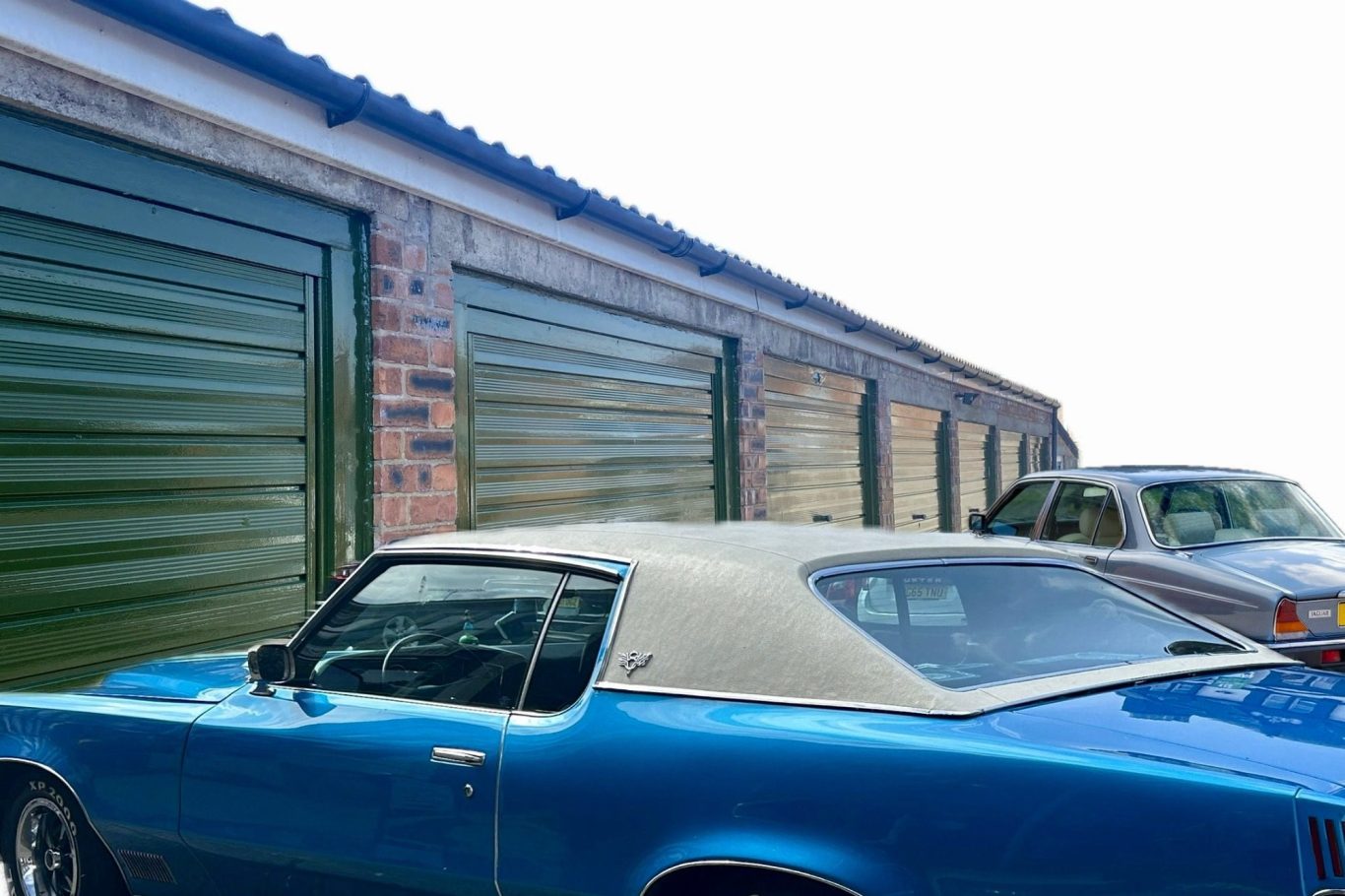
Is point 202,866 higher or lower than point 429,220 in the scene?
lower

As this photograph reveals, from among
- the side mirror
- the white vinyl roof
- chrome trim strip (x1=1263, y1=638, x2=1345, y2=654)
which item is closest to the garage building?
the side mirror

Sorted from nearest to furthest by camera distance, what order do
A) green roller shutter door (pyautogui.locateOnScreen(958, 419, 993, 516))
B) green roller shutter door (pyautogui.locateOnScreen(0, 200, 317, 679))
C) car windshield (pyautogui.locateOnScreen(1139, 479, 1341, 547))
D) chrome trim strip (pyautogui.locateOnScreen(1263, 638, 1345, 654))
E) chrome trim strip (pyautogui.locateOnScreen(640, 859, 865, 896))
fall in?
chrome trim strip (pyautogui.locateOnScreen(640, 859, 865, 896)) < green roller shutter door (pyautogui.locateOnScreen(0, 200, 317, 679)) < chrome trim strip (pyautogui.locateOnScreen(1263, 638, 1345, 654)) < car windshield (pyautogui.locateOnScreen(1139, 479, 1341, 547)) < green roller shutter door (pyautogui.locateOnScreen(958, 419, 993, 516))

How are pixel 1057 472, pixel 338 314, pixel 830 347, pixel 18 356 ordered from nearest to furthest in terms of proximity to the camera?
pixel 18 356
pixel 338 314
pixel 1057 472
pixel 830 347

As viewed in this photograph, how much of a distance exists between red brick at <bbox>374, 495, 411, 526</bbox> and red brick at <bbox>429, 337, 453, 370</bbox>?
774 mm

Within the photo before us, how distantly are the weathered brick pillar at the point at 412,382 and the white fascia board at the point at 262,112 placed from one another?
293mm

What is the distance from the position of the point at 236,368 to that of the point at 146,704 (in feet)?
7.22

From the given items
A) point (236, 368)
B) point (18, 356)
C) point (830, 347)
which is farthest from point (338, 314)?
point (830, 347)

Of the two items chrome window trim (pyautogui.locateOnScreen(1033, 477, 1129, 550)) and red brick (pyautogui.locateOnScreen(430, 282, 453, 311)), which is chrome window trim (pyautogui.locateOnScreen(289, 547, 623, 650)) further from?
chrome window trim (pyautogui.locateOnScreen(1033, 477, 1129, 550))

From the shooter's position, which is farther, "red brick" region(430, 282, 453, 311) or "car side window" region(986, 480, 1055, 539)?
"car side window" region(986, 480, 1055, 539)

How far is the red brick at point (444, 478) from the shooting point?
19.5 ft

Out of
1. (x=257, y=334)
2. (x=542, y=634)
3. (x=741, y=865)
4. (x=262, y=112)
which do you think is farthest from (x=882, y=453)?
(x=741, y=865)

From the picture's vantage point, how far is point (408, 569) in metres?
3.17

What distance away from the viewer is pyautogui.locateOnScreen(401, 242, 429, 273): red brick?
5887mm

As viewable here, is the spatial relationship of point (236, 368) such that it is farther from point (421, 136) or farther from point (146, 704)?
point (146, 704)
